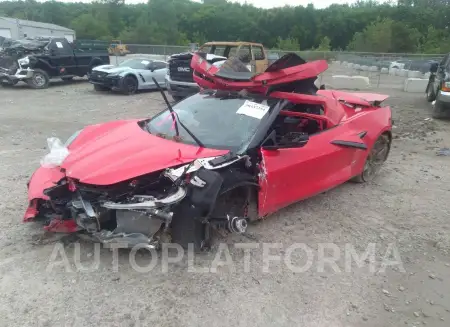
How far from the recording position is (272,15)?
277ft

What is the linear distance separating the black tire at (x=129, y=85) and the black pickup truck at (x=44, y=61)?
343 cm

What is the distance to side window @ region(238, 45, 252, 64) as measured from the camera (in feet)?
39.7

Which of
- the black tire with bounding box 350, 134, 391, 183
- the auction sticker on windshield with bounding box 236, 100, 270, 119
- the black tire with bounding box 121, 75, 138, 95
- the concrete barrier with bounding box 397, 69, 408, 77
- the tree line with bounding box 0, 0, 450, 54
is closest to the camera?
the auction sticker on windshield with bounding box 236, 100, 270, 119

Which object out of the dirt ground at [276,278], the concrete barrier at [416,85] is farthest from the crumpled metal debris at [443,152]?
the concrete barrier at [416,85]

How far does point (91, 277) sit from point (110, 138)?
1477 mm

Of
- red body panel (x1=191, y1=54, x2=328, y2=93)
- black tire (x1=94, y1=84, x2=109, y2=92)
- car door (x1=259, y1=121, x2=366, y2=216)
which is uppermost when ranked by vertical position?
red body panel (x1=191, y1=54, x2=328, y2=93)

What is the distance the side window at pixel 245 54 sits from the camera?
12.1 m

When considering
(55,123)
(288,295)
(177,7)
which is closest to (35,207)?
(288,295)

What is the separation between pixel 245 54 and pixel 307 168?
29.4 ft

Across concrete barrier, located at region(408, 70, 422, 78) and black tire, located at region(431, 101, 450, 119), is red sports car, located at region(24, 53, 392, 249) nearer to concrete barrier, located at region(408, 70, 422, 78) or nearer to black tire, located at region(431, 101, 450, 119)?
black tire, located at region(431, 101, 450, 119)

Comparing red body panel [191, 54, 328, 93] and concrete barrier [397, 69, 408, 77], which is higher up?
red body panel [191, 54, 328, 93]

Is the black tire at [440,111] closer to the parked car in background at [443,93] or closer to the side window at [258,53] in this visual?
the parked car in background at [443,93]

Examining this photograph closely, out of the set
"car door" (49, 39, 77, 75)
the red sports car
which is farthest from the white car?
the red sports car

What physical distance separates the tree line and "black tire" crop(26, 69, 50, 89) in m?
54.9
